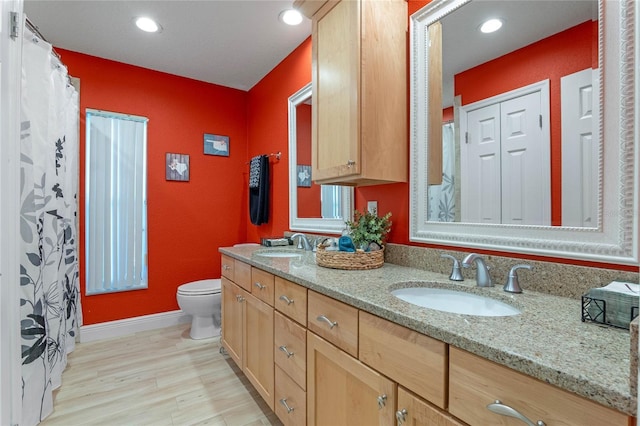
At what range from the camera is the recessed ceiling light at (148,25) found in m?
2.09

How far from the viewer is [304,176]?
2344mm

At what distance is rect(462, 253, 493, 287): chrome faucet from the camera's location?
1.08m

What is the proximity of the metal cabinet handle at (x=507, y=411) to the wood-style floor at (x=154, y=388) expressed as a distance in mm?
1324

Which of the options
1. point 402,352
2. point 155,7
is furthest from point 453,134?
point 155,7

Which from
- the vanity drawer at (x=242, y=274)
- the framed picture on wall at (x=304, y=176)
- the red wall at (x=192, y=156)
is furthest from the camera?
the red wall at (x=192, y=156)

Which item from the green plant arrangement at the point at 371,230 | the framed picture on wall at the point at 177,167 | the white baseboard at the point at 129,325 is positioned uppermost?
the framed picture on wall at the point at 177,167

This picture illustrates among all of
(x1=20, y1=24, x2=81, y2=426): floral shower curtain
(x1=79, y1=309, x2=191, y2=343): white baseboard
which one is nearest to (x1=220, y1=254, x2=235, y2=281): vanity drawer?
(x1=20, y1=24, x2=81, y2=426): floral shower curtain

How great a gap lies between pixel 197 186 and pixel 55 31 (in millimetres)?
1499

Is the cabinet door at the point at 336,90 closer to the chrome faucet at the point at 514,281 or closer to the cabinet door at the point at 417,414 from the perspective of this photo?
the chrome faucet at the point at 514,281

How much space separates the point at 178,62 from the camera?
8.77 feet

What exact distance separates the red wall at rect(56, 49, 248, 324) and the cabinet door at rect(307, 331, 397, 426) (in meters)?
2.18

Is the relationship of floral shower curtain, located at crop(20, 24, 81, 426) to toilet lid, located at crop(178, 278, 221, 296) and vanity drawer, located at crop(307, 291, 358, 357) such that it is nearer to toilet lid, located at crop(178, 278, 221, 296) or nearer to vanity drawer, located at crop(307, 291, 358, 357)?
toilet lid, located at crop(178, 278, 221, 296)

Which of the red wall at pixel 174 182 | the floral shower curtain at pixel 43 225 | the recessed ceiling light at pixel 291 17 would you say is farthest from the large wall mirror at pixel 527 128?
the red wall at pixel 174 182

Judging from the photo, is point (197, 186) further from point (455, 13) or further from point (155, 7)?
point (455, 13)
